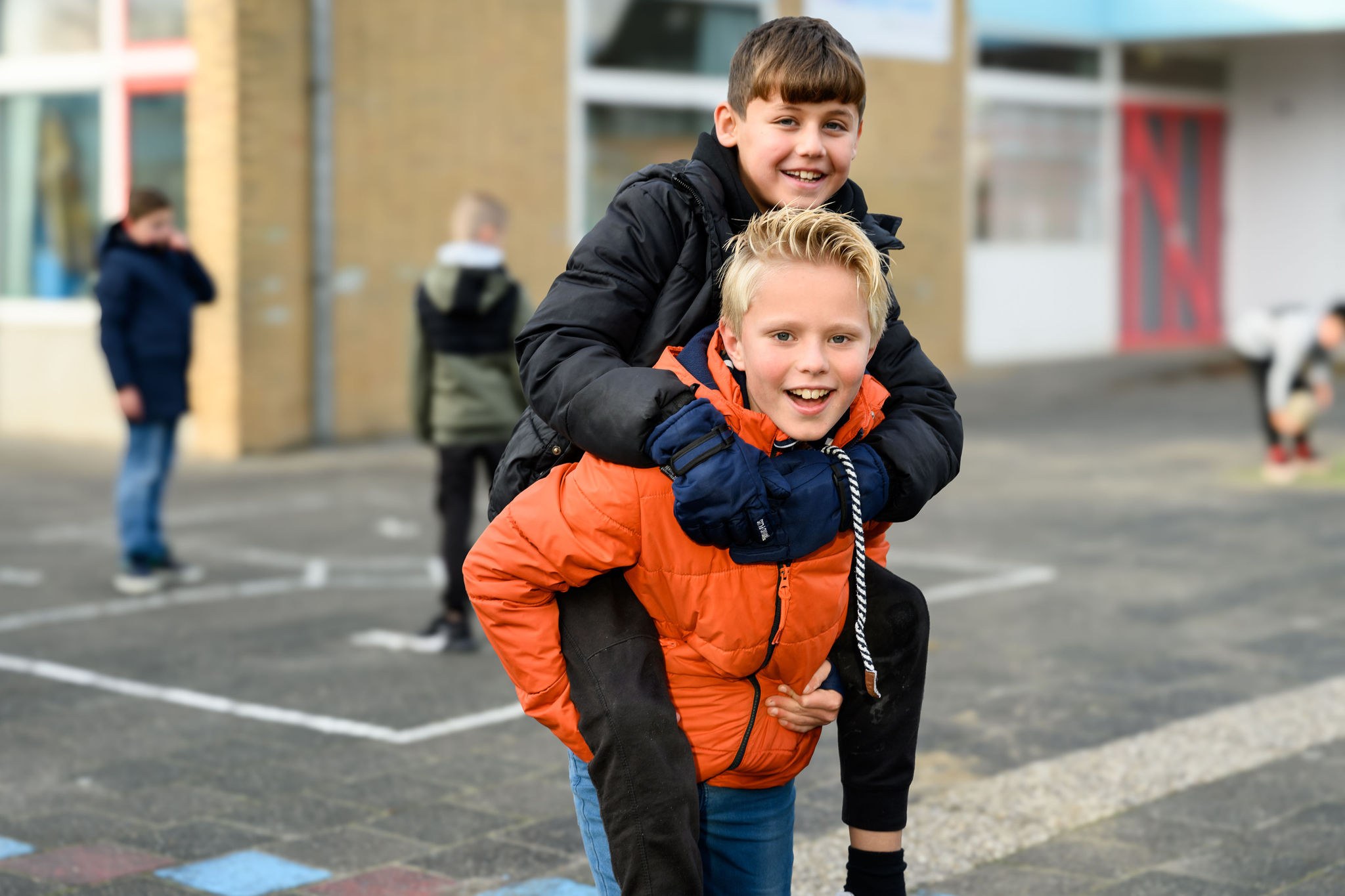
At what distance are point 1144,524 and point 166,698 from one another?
5.86 m

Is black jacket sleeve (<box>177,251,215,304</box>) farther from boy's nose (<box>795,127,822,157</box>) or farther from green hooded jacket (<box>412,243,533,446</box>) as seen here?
boy's nose (<box>795,127,822,157</box>)

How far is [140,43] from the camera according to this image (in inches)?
539

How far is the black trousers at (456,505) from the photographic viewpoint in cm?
694

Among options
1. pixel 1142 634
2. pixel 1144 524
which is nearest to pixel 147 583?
pixel 1142 634

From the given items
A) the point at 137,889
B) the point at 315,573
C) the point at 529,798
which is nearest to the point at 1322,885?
the point at 529,798

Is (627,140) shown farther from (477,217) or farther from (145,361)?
(477,217)

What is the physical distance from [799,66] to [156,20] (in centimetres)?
1185

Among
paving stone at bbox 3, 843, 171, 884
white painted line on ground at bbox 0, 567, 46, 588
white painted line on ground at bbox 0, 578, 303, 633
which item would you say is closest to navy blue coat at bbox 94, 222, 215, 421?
white painted line on ground at bbox 0, 578, 303, 633

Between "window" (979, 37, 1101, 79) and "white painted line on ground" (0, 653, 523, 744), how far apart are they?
15228 mm

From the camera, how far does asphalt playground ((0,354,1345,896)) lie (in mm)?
4445

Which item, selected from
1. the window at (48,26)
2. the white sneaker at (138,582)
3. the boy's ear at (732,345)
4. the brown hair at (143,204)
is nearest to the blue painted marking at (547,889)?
the boy's ear at (732,345)

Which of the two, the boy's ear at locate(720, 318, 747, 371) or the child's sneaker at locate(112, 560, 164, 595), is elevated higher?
the boy's ear at locate(720, 318, 747, 371)

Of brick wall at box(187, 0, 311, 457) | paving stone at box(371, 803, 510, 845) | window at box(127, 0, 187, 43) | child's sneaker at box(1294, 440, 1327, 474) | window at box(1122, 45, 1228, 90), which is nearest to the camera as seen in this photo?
paving stone at box(371, 803, 510, 845)

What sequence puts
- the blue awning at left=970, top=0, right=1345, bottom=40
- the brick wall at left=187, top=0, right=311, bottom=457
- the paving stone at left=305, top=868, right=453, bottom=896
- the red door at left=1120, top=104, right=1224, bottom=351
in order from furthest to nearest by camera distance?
1. the red door at left=1120, top=104, right=1224, bottom=351
2. the blue awning at left=970, top=0, right=1345, bottom=40
3. the brick wall at left=187, top=0, right=311, bottom=457
4. the paving stone at left=305, top=868, right=453, bottom=896
